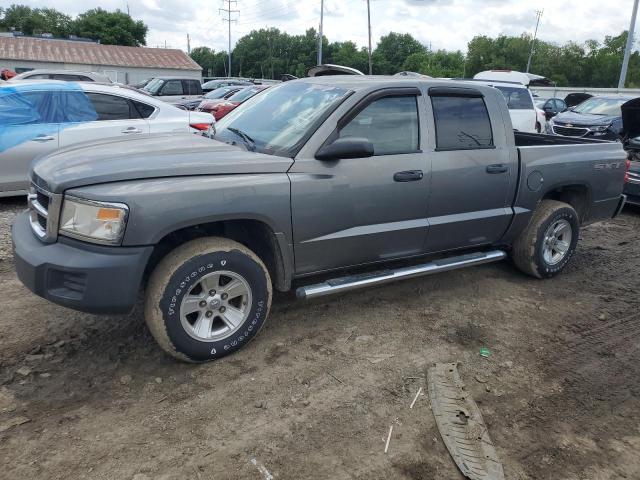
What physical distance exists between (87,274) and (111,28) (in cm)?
8334

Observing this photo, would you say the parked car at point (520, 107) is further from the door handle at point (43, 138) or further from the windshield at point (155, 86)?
the windshield at point (155, 86)

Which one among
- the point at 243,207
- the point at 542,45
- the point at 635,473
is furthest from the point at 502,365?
the point at 542,45

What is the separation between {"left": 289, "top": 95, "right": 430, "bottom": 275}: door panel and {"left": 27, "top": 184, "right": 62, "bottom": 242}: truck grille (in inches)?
55.9

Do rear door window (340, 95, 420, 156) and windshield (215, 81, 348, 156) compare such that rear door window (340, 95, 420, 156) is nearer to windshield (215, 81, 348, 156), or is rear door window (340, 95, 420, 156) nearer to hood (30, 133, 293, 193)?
windshield (215, 81, 348, 156)

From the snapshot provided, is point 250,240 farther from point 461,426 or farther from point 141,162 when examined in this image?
point 461,426

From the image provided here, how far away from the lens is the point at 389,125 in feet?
12.9

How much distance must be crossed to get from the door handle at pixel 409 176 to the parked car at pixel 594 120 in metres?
10.1

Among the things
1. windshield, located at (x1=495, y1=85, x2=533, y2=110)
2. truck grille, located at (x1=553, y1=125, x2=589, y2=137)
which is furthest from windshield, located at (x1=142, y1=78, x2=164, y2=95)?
truck grille, located at (x1=553, y1=125, x2=589, y2=137)

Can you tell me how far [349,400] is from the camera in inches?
121

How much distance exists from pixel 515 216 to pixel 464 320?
3.72 feet

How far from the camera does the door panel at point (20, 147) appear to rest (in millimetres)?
6418

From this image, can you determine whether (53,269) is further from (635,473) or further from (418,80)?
(635,473)

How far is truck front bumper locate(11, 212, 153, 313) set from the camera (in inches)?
114

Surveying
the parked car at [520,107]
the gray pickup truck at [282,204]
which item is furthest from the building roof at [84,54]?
the gray pickup truck at [282,204]
